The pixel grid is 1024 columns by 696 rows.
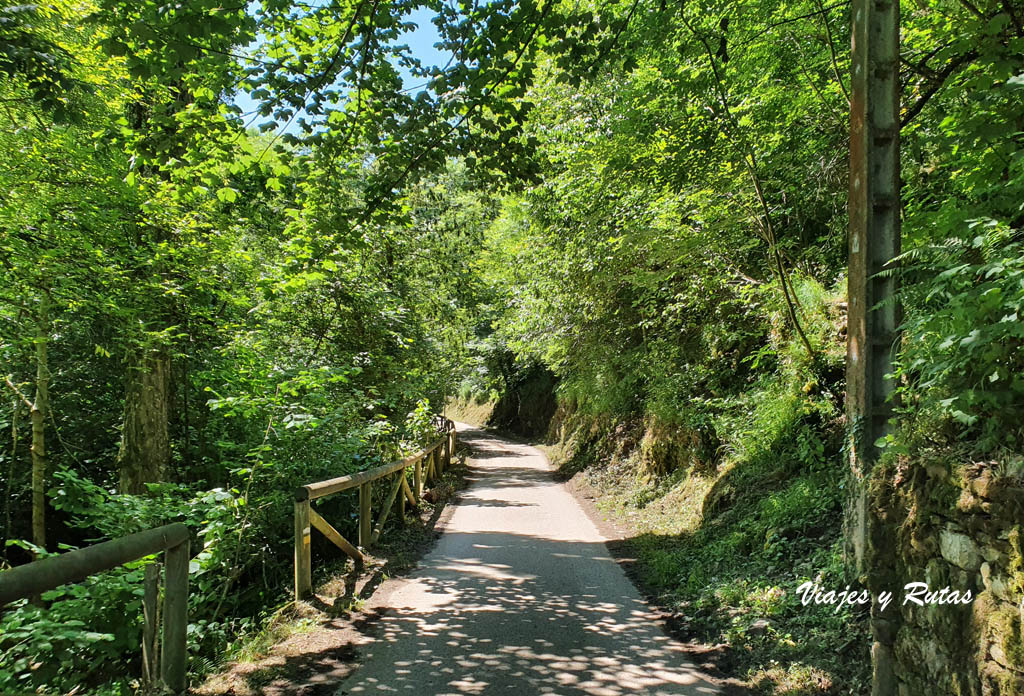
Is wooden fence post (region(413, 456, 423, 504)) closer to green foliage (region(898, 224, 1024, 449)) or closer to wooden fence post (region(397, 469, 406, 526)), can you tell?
wooden fence post (region(397, 469, 406, 526))

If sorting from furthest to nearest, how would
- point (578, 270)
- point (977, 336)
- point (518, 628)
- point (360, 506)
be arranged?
point (578, 270), point (360, 506), point (518, 628), point (977, 336)

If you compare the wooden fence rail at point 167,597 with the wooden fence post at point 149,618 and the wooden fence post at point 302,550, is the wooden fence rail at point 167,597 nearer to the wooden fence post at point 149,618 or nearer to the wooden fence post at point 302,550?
the wooden fence post at point 149,618

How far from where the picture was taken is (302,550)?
17.3ft

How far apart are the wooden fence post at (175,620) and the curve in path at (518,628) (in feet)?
3.38

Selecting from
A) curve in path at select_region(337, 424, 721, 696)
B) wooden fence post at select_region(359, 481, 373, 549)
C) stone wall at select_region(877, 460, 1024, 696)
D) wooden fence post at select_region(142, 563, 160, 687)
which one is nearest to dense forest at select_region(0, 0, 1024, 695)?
stone wall at select_region(877, 460, 1024, 696)

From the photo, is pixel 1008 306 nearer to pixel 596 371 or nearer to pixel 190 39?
pixel 190 39

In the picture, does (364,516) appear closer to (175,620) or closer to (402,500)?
(402,500)

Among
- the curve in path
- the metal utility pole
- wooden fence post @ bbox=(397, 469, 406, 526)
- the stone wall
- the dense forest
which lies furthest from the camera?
wooden fence post @ bbox=(397, 469, 406, 526)

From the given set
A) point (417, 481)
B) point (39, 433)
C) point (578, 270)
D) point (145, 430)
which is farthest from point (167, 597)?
point (578, 270)

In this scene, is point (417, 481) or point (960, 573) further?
point (417, 481)

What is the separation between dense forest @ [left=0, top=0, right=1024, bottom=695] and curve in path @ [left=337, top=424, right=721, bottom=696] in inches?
26.7

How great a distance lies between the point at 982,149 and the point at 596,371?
1004 centimetres

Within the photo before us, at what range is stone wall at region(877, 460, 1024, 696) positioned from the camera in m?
2.43

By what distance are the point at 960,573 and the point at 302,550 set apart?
15.9ft
